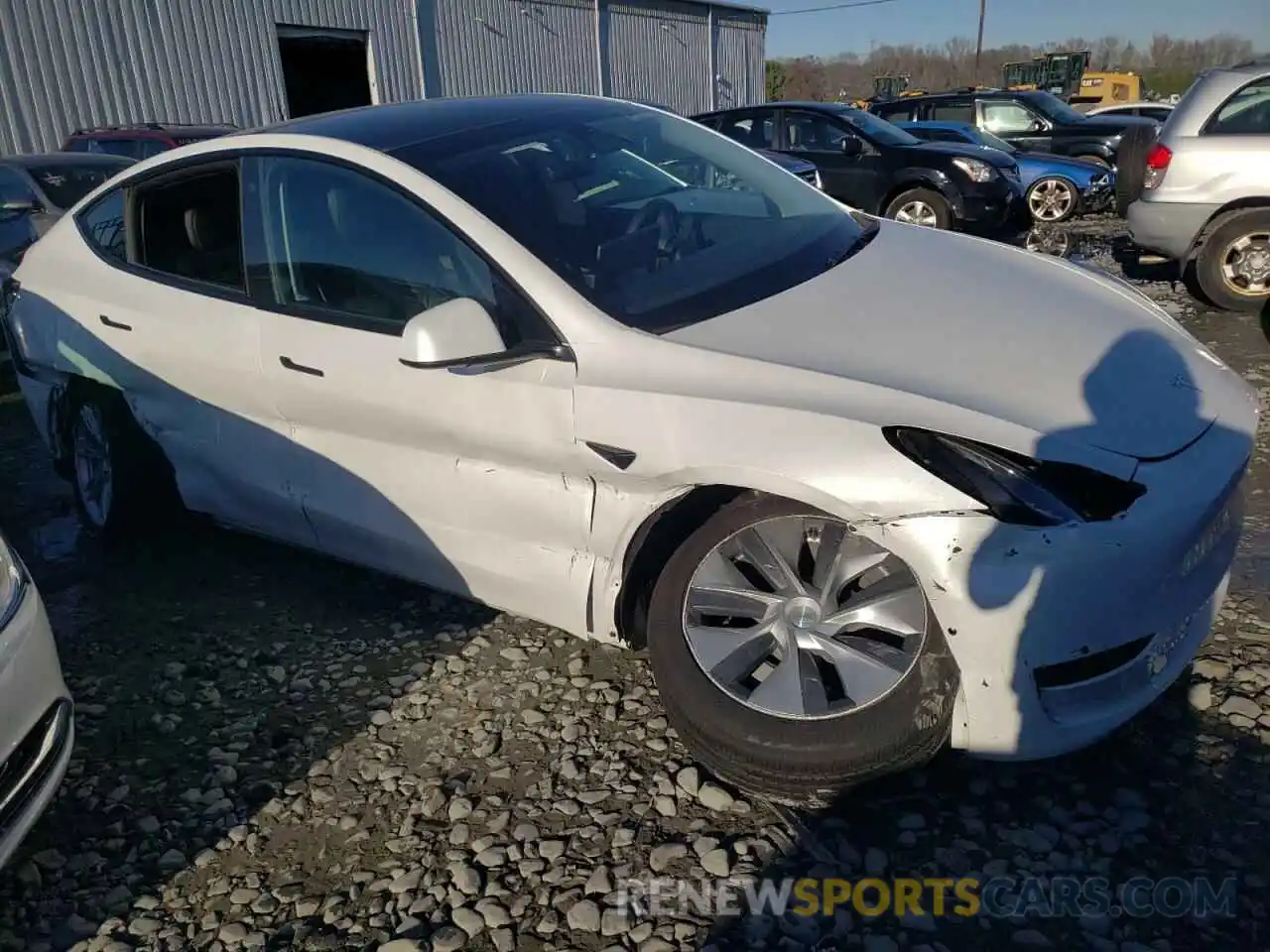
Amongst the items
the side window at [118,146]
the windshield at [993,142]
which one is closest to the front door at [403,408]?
the side window at [118,146]

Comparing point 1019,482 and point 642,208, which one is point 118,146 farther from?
point 1019,482

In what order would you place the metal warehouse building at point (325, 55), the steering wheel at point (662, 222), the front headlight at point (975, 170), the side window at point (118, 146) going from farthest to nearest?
the metal warehouse building at point (325, 55) → the side window at point (118, 146) → the front headlight at point (975, 170) → the steering wheel at point (662, 222)

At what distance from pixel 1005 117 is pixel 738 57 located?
57.2 ft

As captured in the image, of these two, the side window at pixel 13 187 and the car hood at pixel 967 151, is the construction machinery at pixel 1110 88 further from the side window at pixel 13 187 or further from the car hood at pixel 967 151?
the side window at pixel 13 187

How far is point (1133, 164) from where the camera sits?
7.15m

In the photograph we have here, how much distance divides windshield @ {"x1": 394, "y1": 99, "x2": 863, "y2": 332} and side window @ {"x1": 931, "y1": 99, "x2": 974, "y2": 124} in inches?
441

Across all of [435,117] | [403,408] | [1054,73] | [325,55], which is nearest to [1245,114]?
[435,117]

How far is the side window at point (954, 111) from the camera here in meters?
13.6

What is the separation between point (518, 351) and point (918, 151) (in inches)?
345

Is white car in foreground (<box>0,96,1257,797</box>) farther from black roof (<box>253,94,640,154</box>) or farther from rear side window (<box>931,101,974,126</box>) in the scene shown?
rear side window (<box>931,101,974,126</box>)

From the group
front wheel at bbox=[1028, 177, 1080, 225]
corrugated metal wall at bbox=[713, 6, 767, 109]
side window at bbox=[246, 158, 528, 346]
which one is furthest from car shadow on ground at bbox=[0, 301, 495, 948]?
corrugated metal wall at bbox=[713, 6, 767, 109]

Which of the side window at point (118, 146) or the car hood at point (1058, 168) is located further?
the side window at point (118, 146)

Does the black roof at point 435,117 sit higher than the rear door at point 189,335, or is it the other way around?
the black roof at point 435,117

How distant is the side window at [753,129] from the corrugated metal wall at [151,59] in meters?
10.5
